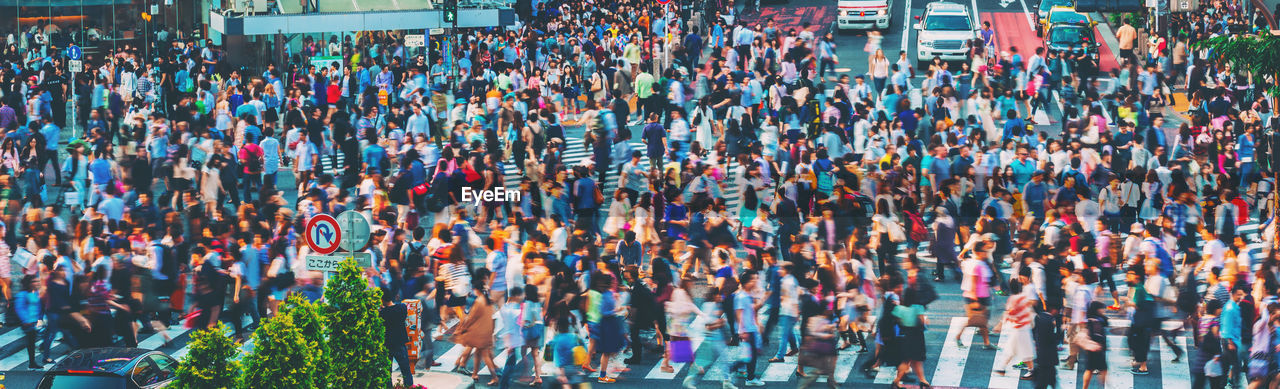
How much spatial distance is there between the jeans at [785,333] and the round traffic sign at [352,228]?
4.29m

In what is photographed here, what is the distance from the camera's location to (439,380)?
1609 centimetres

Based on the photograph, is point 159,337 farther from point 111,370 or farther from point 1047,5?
point 1047,5

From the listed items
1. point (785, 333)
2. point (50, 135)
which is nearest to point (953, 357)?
point (785, 333)

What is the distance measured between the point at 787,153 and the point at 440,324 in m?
6.86

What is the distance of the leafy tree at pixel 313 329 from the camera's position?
42.7 ft

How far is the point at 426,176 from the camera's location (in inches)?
877

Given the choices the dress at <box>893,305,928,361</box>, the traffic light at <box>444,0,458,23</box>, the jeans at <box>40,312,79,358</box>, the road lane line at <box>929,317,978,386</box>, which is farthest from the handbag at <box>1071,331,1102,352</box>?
the traffic light at <box>444,0,458,23</box>

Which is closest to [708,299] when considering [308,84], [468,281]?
[468,281]

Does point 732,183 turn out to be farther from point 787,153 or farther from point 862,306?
point 862,306

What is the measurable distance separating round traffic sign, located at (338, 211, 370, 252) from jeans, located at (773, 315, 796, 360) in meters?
4.29

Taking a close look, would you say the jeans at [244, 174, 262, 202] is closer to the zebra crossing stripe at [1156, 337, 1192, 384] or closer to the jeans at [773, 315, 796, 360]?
the jeans at [773, 315, 796, 360]

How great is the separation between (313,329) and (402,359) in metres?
2.18

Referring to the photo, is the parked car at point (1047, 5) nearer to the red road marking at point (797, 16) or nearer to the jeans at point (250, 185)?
the red road marking at point (797, 16)

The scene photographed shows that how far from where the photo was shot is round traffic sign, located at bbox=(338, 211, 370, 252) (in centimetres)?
1495
